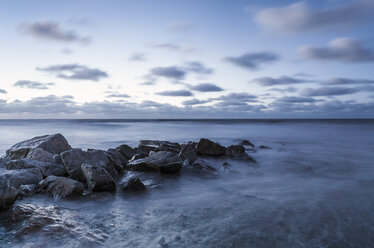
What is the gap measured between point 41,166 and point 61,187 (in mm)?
1459

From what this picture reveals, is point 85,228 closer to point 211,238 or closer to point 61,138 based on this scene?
point 211,238

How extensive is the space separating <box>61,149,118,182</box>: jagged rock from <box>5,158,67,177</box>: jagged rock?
0.96 ft

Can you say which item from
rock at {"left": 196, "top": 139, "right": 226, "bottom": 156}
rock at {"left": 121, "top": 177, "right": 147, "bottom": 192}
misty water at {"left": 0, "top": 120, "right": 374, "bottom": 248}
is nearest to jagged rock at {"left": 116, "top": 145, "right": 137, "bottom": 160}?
rock at {"left": 196, "top": 139, "right": 226, "bottom": 156}

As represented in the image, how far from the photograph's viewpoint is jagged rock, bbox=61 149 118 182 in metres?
6.05

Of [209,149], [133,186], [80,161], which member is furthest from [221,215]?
[209,149]

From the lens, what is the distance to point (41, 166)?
6145mm

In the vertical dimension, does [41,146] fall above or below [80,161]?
above

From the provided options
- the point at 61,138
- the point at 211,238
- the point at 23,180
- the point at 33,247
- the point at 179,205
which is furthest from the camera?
the point at 61,138

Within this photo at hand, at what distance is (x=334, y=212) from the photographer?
4508 millimetres

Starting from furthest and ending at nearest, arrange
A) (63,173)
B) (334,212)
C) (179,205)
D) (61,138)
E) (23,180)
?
(61,138)
(63,173)
(23,180)
(179,205)
(334,212)

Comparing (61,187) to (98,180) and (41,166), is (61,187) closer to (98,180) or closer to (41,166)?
(98,180)

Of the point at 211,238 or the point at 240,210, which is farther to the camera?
the point at 240,210

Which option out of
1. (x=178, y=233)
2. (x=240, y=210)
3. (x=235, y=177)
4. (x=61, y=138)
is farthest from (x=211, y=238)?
(x=61, y=138)

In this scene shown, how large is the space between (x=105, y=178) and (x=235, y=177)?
356cm
